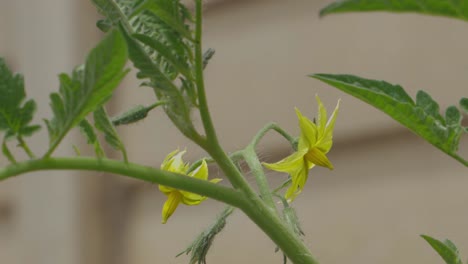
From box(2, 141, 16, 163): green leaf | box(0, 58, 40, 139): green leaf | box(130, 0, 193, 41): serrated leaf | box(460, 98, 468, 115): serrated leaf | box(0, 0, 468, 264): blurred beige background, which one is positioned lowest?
box(0, 0, 468, 264): blurred beige background

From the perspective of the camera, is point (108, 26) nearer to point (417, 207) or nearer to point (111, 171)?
point (111, 171)

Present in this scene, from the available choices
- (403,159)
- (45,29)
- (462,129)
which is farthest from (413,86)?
(462,129)

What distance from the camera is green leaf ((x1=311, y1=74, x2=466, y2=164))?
0.62ft

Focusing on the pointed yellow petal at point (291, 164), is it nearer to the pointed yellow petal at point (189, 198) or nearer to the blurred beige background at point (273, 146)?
the pointed yellow petal at point (189, 198)

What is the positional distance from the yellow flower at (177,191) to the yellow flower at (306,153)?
18 mm

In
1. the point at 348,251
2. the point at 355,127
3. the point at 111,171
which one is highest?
the point at 111,171

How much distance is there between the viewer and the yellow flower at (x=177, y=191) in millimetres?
248

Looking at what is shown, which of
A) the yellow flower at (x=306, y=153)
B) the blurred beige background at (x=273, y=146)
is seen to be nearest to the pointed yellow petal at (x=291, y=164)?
the yellow flower at (x=306, y=153)

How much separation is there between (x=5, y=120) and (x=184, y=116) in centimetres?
4

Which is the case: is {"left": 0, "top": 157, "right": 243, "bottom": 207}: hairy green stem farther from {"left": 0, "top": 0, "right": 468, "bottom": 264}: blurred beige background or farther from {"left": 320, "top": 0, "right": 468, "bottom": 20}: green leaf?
{"left": 0, "top": 0, "right": 468, "bottom": 264}: blurred beige background

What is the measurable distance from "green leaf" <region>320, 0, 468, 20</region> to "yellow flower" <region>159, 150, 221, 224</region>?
9 centimetres

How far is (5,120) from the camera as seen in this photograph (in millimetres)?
187

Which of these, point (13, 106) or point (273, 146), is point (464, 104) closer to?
point (13, 106)

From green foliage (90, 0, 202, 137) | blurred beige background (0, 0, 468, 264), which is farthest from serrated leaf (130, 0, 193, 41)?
blurred beige background (0, 0, 468, 264)
